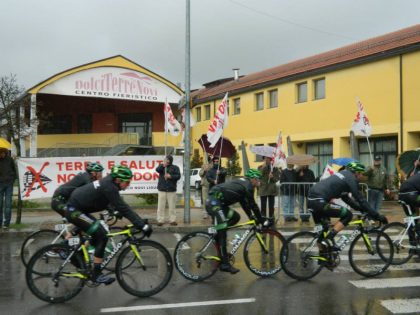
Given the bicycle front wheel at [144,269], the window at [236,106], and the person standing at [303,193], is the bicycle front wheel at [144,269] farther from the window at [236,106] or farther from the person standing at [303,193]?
the window at [236,106]

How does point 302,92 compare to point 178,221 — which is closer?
point 178,221

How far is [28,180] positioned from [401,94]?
690 inches

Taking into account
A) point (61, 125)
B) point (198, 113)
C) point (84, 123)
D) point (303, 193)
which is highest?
point (198, 113)

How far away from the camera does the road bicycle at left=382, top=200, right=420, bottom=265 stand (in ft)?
27.4

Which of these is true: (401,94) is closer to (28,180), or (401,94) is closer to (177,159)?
(177,159)

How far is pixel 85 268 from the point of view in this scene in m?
6.61

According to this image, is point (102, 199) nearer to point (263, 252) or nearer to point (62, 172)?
point (263, 252)

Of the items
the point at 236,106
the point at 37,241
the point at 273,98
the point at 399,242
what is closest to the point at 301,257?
the point at 399,242

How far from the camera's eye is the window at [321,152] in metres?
29.5

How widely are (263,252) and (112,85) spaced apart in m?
21.2

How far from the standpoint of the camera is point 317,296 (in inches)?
263

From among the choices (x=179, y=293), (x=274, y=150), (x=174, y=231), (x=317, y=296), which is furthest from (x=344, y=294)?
(x=274, y=150)

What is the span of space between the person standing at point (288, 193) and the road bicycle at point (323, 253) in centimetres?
622

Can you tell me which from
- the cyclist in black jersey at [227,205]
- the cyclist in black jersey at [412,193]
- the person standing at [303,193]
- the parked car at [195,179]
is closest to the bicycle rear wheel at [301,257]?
the cyclist in black jersey at [227,205]
